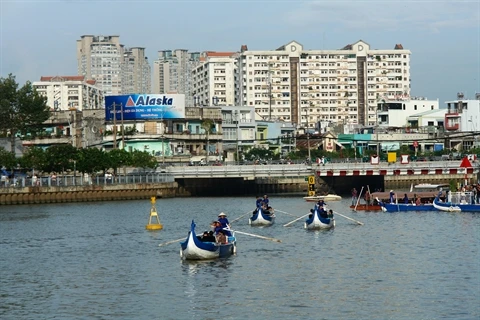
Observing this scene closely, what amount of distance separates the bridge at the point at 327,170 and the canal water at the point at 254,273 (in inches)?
1112

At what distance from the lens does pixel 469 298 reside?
40312 millimetres

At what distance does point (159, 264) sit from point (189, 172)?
6346 centimetres

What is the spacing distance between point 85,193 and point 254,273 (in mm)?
63560

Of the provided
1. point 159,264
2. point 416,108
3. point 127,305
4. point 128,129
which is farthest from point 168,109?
point 127,305

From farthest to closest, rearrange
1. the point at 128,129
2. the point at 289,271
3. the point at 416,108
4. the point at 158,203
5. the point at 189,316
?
the point at 416,108, the point at 128,129, the point at 158,203, the point at 289,271, the point at 189,316

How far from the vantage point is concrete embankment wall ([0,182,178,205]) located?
106m

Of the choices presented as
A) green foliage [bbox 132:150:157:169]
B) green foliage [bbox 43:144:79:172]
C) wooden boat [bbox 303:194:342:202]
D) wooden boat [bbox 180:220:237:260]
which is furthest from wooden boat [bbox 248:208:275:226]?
green foliage [bbox 132:150:157:169]

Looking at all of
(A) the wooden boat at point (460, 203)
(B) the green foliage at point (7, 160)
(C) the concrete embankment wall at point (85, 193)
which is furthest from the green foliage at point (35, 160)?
(A) the wooden boat at point (460, 203)

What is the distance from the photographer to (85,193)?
110m

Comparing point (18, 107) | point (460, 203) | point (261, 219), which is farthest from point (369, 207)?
point (18, 107)

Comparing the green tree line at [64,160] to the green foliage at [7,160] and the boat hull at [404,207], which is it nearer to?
the green foliage at [7,160]

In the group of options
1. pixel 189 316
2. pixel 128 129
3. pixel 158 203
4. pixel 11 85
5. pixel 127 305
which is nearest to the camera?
pixel 189 316

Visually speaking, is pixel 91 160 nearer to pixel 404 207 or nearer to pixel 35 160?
pixel 35 160

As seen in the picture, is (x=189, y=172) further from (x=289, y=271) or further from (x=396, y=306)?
(x=396, y=306)
